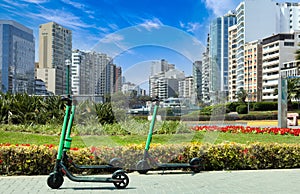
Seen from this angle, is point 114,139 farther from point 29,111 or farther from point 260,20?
point 260,20

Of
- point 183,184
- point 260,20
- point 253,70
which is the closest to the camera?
point 183,184

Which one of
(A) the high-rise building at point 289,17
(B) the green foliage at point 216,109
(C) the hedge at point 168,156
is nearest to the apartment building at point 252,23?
(A) the high-rise building at point 289,17

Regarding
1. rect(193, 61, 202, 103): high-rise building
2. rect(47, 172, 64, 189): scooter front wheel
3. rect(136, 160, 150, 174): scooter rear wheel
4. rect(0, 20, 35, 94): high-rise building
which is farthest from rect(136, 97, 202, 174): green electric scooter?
rect(0, 20, 35, 94): high-rise building

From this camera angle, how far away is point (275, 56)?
7588cm

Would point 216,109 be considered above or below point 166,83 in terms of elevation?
below

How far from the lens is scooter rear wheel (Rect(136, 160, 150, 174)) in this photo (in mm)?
6281

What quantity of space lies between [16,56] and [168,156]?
93527mm

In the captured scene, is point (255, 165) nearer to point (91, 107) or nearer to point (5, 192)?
point (91, 107)

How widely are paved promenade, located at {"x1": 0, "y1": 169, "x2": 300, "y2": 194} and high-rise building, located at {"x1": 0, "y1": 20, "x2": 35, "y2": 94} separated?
8254cm

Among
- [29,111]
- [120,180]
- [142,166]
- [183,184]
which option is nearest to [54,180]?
[120,180]

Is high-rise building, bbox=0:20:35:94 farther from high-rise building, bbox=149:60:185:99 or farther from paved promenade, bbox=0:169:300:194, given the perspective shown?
high-rise building, bbox=149:60:185:99

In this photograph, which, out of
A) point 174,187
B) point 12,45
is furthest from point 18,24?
point 174,187

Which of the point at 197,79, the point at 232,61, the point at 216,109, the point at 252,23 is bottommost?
the point at 216,109

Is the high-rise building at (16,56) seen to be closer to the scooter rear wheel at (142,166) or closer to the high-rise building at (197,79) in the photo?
the scooter rear wheel at (142,166)
